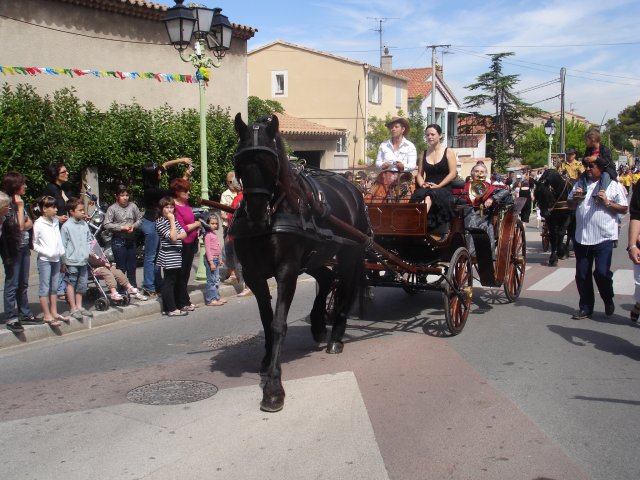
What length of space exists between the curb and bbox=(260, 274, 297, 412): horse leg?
3804 millimetres

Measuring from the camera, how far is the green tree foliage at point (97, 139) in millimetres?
12508

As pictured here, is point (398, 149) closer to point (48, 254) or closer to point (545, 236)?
point (48, 254)

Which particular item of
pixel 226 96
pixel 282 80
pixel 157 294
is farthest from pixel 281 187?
pixel 282 80

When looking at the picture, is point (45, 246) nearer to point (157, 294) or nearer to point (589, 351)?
point (157, 294)

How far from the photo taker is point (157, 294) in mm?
10586

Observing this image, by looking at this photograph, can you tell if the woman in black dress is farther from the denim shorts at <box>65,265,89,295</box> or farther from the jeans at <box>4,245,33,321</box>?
the jeans at <box>4,245,33,321</box>

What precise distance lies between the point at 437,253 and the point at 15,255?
520 cm

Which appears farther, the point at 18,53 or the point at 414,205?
the point at 18,53

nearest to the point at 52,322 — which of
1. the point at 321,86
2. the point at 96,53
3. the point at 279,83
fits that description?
the point at 96,53

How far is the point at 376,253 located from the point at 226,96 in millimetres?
15157

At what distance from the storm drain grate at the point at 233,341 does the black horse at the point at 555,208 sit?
341 inches

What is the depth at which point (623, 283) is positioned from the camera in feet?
38.4

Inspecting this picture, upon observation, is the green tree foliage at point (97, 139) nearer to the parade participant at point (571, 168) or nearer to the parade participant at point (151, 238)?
the parade participant at point (151, 238)

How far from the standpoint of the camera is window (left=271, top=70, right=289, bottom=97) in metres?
41.5
